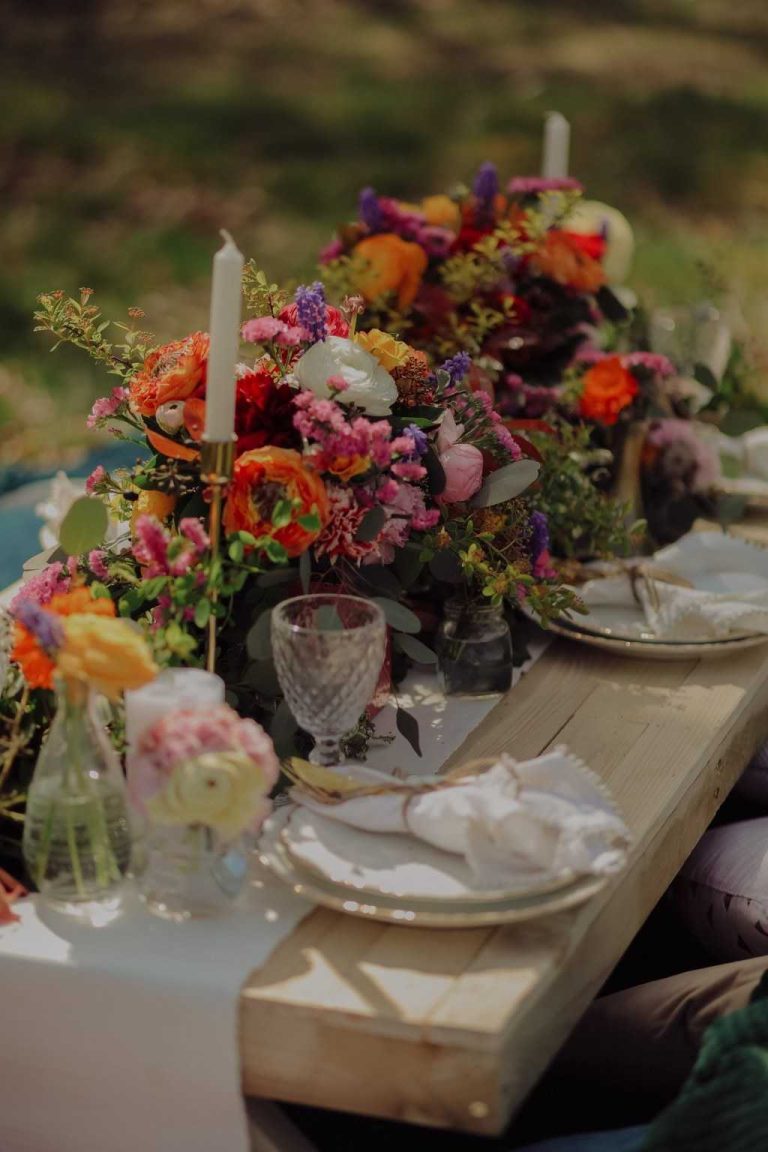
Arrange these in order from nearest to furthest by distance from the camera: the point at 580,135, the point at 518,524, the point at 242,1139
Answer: the point at 242,1139 → the point at 518,524 → the point at 580,135

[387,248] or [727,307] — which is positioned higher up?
[387,248]

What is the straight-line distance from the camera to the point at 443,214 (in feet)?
7.27

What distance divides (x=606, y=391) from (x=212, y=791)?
1.17m

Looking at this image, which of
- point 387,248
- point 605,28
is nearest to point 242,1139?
point 387,248

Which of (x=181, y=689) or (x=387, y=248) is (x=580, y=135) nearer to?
(x=387, y=248)

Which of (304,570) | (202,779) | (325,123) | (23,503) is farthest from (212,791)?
(325,123)

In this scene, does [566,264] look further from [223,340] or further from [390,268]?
[223,340]

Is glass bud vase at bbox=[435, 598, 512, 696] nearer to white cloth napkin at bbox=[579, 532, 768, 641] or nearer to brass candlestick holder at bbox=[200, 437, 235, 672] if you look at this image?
white cloth napkin at bbox=[579, 532, 768, 641]

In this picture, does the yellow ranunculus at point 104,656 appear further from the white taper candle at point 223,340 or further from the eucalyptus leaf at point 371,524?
the eucalyptus leaf at point 371,524

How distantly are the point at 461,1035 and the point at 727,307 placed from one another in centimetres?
511

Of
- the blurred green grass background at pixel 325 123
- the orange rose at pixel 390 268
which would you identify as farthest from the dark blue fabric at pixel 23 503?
the blurred green grass background at pixel 325 123

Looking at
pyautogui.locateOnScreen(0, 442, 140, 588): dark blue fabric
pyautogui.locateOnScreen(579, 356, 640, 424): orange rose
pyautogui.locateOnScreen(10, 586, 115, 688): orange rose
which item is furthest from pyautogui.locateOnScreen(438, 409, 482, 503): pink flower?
pyautogui.locateOnScreen(0, 442, 140, 588): dark blue fabric

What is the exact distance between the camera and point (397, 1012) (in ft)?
3.57

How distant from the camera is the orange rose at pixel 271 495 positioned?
132 centimetres
